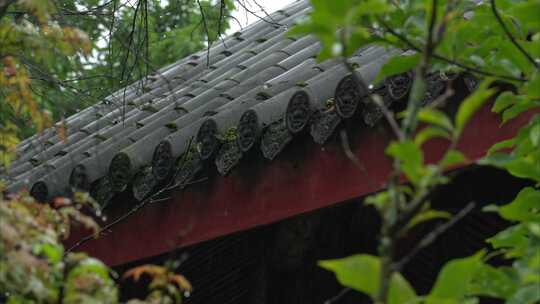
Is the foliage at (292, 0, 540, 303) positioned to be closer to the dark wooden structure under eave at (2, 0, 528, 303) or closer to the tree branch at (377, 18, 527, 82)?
the tree branch at (377, 18, 527, 82)

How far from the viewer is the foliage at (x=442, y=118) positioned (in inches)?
47.6

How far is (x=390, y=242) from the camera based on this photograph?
1169 millimetres

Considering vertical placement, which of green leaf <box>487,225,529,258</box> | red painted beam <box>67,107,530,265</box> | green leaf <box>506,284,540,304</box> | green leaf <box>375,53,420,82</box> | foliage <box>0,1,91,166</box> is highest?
foliage <box>0,1,91,166</box>

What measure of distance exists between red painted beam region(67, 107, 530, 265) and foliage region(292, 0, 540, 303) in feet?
1.85

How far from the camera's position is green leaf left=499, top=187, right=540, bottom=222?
6.00ft

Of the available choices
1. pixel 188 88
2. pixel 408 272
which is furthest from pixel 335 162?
pixel 188 88

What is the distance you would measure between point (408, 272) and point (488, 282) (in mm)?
1914

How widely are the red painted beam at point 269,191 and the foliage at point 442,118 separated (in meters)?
0.56

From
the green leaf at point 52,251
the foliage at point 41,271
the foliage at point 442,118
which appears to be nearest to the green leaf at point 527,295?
the foliage at point 442,118

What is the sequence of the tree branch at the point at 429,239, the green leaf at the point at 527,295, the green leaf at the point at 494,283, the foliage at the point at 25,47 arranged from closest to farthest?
the tree branch at the point at 429,239
the green leaf at the point at 527,295
the green leaf at the point at 494,283
the foliage at the point at 25,47

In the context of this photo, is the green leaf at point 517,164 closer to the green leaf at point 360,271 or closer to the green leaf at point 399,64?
the green leaf at point 399,64

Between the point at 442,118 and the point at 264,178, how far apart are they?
1985mm

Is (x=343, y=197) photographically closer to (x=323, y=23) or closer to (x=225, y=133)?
(x=225, y=133)

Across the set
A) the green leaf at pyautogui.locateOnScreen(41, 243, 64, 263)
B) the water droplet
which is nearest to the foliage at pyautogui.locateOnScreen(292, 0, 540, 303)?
the water droplet
